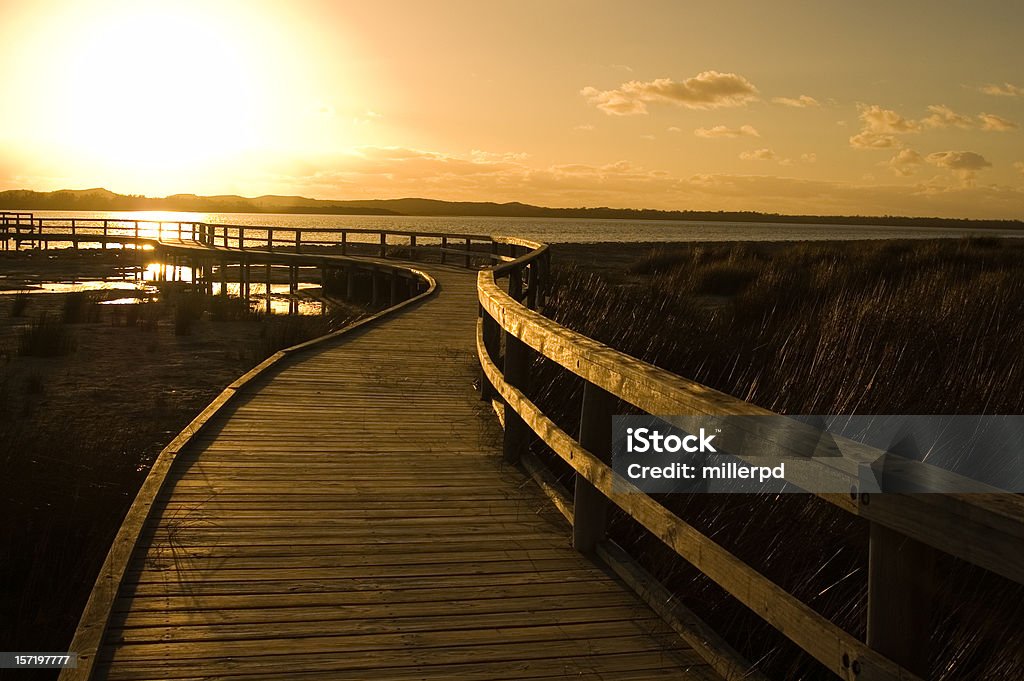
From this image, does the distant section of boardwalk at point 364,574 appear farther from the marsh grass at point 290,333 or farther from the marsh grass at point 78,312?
the marsh grass at point 78,312

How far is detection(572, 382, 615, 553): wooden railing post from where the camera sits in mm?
3775

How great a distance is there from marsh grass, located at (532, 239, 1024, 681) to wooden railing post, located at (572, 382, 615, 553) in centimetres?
26

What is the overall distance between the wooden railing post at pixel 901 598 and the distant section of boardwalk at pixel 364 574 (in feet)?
3.50

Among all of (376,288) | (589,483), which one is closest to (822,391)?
(589,483)

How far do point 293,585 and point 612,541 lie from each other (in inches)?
54.9

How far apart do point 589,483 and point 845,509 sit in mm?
1935

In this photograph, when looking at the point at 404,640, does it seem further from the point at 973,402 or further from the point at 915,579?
the point at 973,402

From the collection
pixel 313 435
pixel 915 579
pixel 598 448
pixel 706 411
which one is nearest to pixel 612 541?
pixel 598 448

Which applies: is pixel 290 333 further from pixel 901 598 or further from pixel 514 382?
pixel 901 598

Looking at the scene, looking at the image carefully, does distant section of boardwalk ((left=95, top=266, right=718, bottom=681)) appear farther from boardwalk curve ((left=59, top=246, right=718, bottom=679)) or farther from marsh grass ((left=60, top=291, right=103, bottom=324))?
marsh grass ((left=60, top=291, right=103, bottom=324))

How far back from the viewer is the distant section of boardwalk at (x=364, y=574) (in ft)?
9.77

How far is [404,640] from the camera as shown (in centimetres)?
310

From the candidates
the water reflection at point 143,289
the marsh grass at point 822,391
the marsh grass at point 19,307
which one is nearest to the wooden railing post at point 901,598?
the marsh grass at point 822,391

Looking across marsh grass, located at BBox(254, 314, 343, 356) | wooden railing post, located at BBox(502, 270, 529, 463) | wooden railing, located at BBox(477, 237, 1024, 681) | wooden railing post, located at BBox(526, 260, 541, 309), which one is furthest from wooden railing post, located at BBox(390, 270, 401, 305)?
wooden railing, located at BBox(477, 237, 1024, 681)
